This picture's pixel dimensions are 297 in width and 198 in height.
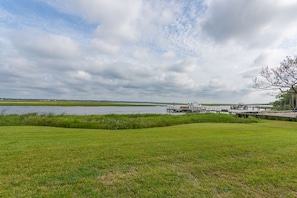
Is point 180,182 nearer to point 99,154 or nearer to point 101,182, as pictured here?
point 101,182

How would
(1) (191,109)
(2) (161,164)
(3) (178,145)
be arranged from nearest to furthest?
(2) (161,164)
(3) (178,145)
(1) (191,109)

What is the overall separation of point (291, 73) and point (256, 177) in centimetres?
1450

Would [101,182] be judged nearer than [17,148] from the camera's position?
Yes

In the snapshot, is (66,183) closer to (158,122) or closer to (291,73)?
(158,122)

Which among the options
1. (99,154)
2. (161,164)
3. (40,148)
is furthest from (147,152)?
(40,148)

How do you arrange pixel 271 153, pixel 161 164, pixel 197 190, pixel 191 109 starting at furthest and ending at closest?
pixel 191 109, pixel 271 153, pixel 161 164, pixel 197 190

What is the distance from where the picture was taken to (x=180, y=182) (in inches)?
135

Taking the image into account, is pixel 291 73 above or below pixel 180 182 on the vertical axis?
above

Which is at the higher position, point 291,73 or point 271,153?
point 291,73

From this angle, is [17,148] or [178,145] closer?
[17,148]

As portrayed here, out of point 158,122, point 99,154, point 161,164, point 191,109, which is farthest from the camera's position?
point 191,109

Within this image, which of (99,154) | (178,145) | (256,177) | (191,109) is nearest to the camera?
(256,177)

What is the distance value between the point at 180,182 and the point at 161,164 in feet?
3.16

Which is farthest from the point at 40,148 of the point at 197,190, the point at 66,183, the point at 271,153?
the point at 271,153
